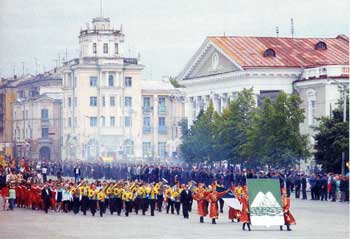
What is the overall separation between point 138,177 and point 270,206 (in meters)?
19.5

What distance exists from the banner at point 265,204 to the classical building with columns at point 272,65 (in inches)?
1164

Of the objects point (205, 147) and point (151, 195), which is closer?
point (151, 195)

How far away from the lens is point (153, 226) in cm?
2897

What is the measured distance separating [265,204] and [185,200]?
439 cm

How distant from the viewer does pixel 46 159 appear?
2018 inches

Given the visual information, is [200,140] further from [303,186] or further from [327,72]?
[303,186]

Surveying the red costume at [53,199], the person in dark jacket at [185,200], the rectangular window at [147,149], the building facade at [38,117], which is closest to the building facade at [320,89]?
the rectangular window at [147,149]

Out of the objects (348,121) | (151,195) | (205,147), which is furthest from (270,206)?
(205,147)

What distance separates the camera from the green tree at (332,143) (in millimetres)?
41969

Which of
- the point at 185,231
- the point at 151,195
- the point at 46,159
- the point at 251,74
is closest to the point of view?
the point at 185,231

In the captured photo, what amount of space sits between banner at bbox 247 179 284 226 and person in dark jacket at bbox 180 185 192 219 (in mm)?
3637

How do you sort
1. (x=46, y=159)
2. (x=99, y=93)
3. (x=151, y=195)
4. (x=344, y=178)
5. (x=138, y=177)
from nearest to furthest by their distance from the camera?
(x=151, y=195) → (x=344, y=178) → (x=138, y=177) → (x=46, y=159) → (x=99, y=93)

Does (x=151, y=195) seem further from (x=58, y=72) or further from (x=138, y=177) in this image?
(x=58, y=72)

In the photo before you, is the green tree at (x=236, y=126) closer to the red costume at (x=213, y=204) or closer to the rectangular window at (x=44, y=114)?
the rectangular window at (x=44, y=114)
